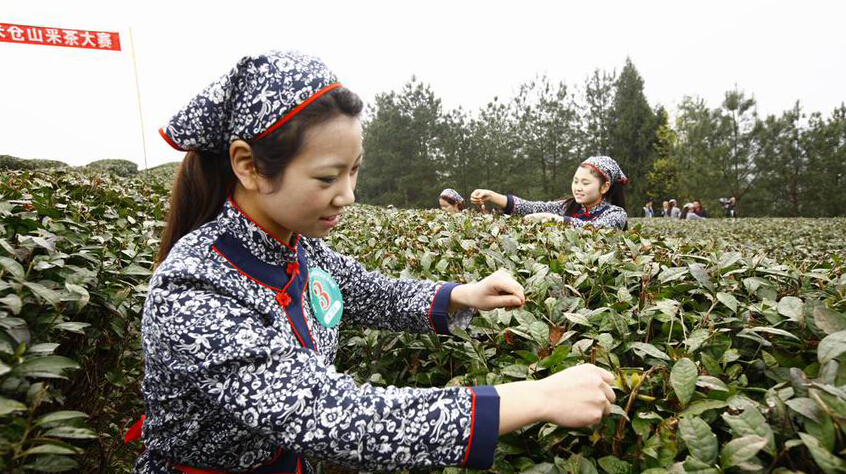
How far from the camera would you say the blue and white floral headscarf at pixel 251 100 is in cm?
106

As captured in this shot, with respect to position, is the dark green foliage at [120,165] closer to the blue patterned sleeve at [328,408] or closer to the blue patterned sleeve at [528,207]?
the blue patterned sleeve at [528,207]

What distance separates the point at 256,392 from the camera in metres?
0.91

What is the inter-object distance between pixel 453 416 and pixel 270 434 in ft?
1.15

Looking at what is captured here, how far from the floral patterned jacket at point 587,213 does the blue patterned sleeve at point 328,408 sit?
3.16 metres

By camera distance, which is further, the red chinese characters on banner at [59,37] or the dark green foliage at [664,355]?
the red chinese characters on banner at [59,37]

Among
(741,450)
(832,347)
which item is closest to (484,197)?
(832,347)

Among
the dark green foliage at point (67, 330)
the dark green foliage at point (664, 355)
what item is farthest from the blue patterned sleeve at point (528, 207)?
the dark green foliage at point (67, 330)

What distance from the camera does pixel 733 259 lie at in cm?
162

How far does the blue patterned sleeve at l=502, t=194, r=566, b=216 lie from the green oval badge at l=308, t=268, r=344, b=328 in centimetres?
396

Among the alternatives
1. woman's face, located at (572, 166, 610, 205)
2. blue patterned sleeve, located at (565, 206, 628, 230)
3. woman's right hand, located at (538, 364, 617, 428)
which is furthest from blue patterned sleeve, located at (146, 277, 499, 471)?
woman's face, located at (572, 166, 610, 205)

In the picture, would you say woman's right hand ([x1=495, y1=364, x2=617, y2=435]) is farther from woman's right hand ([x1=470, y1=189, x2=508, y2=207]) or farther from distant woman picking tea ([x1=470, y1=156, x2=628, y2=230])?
distant woman picking tea ([x1=470, y1=156, x2=628, y2=230])

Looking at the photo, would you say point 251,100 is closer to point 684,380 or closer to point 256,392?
point 256,392

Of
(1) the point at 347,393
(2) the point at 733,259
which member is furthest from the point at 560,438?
(2) the point at 733,259

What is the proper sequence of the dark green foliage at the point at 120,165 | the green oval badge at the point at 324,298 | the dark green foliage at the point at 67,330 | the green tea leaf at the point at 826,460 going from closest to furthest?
the green tea leaf at the point at 826,460 → the dark green foliage at the point at 67,330 → the green oval badge at the point at 324,298 → the dark green foliage at the point at 120,165
